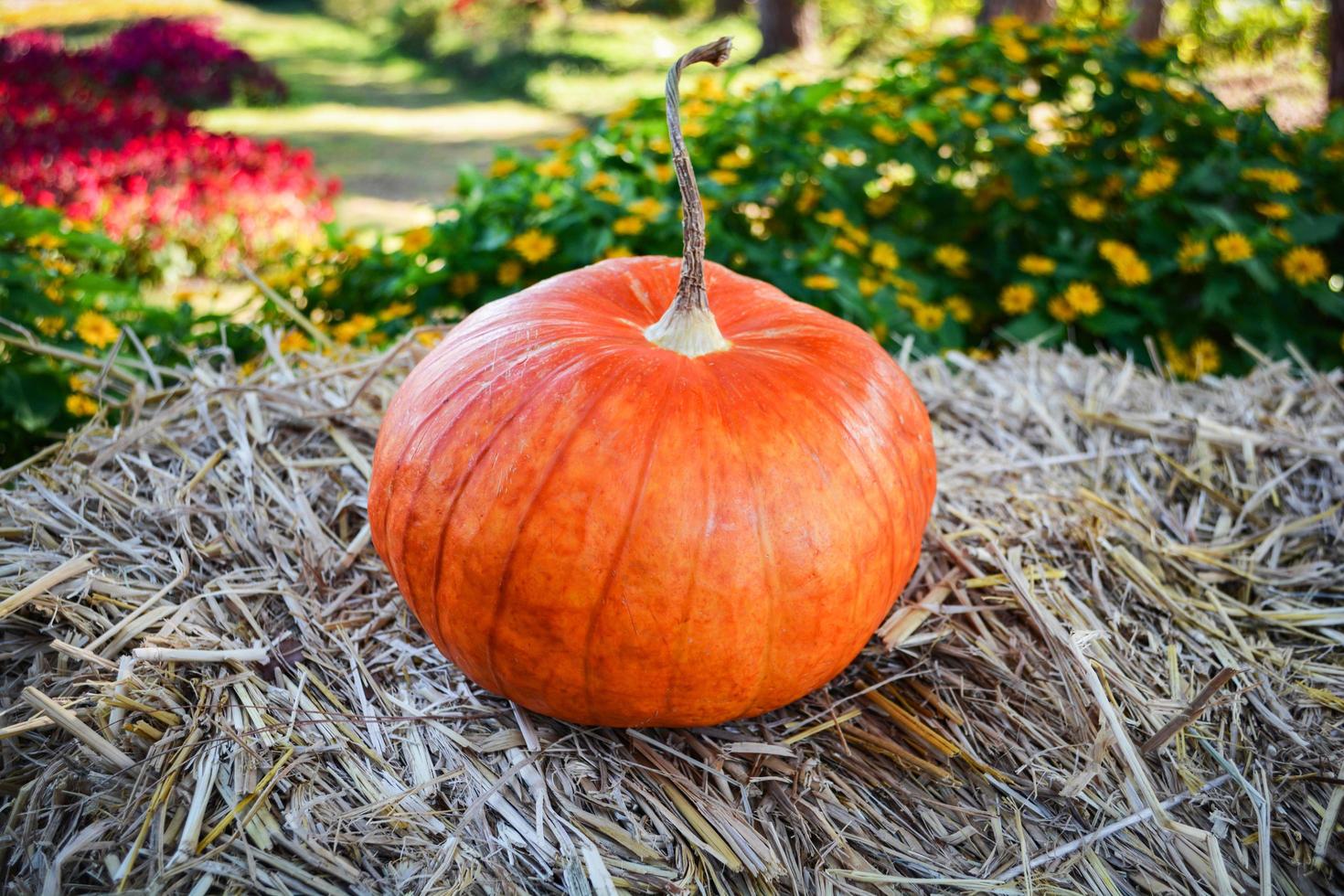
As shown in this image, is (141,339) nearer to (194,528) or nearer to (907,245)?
(194,528)

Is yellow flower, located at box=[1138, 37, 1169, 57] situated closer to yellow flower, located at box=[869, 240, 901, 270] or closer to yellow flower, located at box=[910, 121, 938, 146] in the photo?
yellow flower, located at box=[910, 121, 938, 146]

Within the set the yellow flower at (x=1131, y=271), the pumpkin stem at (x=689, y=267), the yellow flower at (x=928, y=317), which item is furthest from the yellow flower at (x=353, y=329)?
the yellow flower at (x=1131, y=271)

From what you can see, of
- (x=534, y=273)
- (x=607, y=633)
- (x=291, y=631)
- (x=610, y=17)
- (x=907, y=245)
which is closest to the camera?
(x=607, y=633)

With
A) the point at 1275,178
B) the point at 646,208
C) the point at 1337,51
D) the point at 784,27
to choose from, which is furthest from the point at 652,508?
the point at 784,27

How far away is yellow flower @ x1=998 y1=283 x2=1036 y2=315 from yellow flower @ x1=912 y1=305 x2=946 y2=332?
0.29m

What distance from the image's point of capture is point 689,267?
5.40ft

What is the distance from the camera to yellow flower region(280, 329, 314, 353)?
2.93 m

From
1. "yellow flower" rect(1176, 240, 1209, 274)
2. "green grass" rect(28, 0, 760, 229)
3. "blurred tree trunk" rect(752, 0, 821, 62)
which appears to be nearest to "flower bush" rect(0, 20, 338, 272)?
"green grass" rect(28, 0, 760, 229)

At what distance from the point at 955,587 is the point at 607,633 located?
926 millimetres

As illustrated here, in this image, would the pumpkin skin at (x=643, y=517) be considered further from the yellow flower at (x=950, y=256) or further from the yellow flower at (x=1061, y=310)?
the yellow flower at (x=950, y=256)

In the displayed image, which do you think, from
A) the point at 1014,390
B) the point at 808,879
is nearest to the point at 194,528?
the point at 808,879

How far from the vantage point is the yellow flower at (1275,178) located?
351 centimetres

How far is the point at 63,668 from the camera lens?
1730 mm

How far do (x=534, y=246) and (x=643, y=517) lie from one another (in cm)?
192
